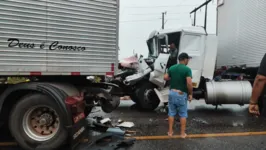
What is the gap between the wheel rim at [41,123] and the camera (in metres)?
4.39

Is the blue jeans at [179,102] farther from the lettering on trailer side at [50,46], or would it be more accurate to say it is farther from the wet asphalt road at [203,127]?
the lettering on trailer side at [50,46]

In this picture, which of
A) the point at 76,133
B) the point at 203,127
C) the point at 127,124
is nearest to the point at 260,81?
the point at 76,133

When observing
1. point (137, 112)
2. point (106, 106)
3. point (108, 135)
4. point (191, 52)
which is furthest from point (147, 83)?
point (108, 135)

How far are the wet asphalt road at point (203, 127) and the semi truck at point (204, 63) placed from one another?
517 millimetres

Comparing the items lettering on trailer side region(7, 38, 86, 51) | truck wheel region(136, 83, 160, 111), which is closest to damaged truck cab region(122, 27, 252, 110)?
truck wheel region(136, 83, 160, 111)

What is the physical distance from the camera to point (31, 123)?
447 centimetres

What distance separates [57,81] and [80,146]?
4.27ft

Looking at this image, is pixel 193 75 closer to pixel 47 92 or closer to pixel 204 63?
pixel 204 63

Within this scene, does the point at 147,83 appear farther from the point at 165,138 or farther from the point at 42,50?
the point at 42,50

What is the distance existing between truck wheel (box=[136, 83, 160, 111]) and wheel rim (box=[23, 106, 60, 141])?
4076mm

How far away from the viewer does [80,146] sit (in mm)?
4625

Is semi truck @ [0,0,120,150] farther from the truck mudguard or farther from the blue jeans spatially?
the blue jeans

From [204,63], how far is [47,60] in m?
A: 5.20

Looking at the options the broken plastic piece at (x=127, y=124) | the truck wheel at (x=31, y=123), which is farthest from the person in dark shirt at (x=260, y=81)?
the broken plastic piece at (x=127, y=124)
